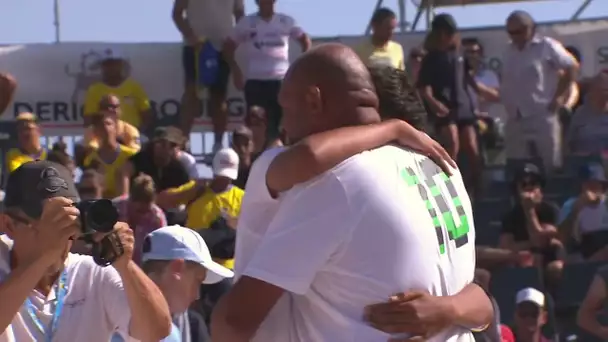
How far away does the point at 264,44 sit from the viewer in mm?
11219

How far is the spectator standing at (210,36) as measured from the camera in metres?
11.7

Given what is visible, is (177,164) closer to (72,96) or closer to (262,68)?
(262,68)

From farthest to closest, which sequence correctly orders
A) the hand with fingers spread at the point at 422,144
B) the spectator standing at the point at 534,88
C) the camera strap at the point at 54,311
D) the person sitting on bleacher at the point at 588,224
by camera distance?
the spectator standing at the point at 534,88, the person sitting on bleacher at the point at 588,224, the camera strap at the point at 54,311, the hand with fingers spread at the point at 422,144

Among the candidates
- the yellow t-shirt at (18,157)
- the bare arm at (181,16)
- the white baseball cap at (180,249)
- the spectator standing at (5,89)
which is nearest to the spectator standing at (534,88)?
the bare arm at (181,16)

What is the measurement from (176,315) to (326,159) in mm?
1868

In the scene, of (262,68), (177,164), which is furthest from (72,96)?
(177,164)

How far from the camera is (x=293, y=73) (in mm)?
3018

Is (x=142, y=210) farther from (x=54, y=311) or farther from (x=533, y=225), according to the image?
(x=54, y=311)

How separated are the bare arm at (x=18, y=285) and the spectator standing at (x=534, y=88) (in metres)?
8.77

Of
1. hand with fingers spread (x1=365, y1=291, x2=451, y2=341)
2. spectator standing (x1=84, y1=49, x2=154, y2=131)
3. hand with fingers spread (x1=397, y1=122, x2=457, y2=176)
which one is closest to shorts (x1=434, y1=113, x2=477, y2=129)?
spectator standing (x1=84, y1=49, x2=154, y2=131)

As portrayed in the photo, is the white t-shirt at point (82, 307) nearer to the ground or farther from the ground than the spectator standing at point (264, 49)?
farther from the ground

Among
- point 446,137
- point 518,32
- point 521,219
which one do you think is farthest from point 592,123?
point 521,219

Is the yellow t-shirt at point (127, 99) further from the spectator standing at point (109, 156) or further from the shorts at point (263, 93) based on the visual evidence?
the spectator standing at point (109, 156)

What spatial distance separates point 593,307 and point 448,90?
2.79 meters
